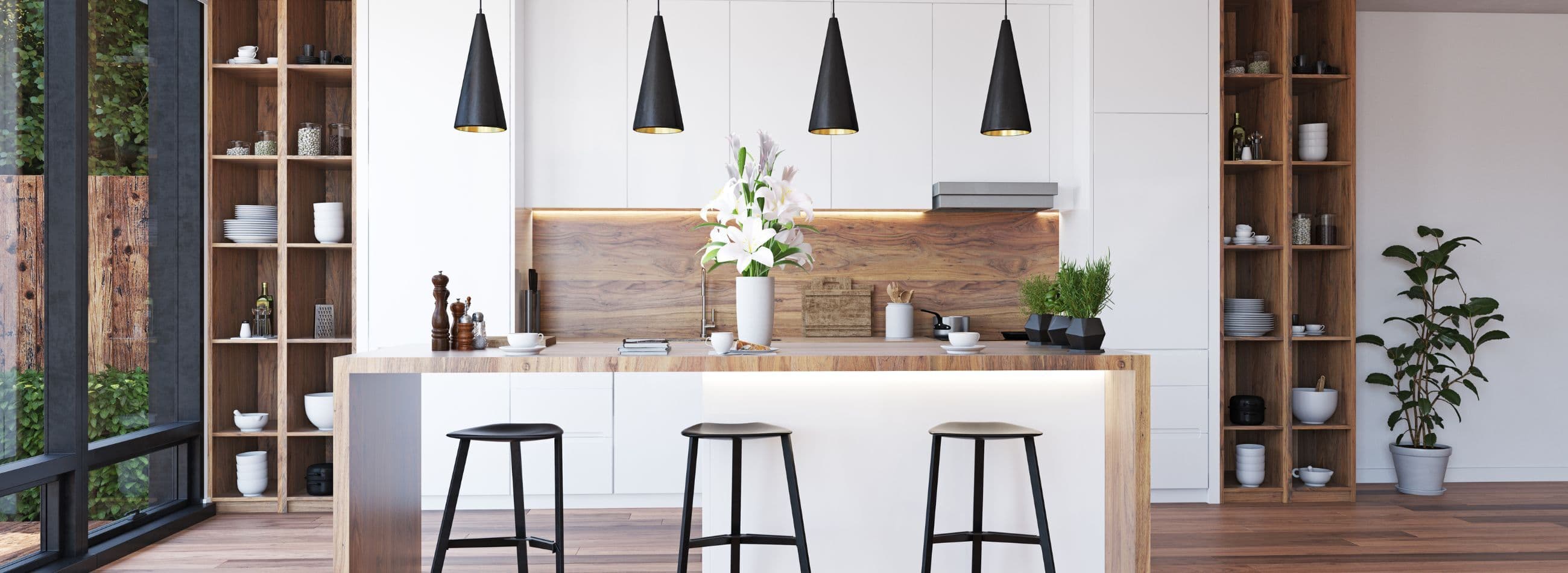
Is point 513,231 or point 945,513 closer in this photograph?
point 945,513

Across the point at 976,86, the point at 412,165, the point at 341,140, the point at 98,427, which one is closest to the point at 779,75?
the point at 976,86

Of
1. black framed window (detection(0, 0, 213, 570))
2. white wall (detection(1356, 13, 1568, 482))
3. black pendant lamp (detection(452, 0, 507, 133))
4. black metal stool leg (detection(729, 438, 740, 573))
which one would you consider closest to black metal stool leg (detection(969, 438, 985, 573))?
black metal stool leg (detection(729, 438, 740, 573))

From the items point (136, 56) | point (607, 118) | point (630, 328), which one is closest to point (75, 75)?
point (136, 56)

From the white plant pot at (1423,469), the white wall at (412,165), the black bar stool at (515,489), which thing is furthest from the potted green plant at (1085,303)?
the white plant pot at (1423,469)

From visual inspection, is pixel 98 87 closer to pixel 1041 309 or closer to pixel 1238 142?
pixel 1041 309

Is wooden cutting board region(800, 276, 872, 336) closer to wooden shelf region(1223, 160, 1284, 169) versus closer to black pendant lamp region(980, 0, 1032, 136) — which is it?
wooden shelf region(1223, 160, 1284, 169)

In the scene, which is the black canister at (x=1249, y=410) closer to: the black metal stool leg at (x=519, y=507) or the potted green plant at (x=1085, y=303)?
the potted green plant at (x=1085, y=303)

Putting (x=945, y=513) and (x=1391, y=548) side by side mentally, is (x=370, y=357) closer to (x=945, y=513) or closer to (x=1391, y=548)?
(x=945, y=513)

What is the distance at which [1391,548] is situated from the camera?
167 inches

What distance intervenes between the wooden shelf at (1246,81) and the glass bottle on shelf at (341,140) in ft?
14.8

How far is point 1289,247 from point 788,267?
264 cm

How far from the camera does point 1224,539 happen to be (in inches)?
174

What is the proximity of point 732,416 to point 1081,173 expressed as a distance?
279 centimetres

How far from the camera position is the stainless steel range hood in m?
5.05
